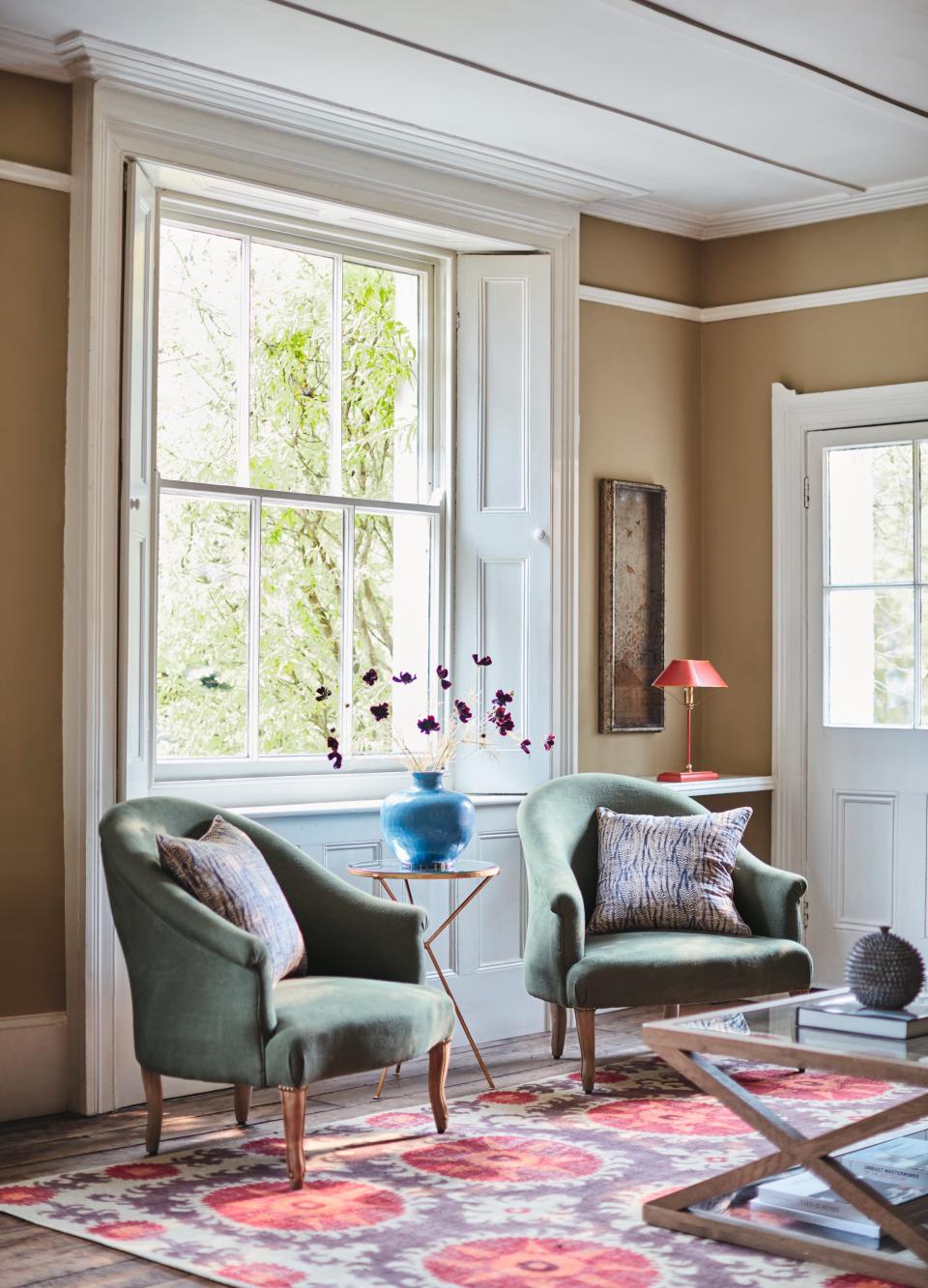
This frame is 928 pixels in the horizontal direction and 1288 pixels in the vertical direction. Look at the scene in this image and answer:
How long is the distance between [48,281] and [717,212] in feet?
9.48

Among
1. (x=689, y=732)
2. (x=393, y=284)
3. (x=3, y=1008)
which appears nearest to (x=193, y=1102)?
(x=3, y=1008)

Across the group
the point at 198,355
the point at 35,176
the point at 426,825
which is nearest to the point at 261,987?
the point at 426,825

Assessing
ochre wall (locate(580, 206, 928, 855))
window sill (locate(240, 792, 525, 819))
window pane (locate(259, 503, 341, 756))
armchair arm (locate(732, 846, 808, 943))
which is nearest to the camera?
window sill (locate(240, 792, 525, 819))

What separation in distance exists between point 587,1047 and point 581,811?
886 millimetres

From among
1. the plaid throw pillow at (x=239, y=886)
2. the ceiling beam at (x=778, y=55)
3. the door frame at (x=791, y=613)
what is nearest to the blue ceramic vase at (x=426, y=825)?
the plaid throw pillow at (x=239, y=886)

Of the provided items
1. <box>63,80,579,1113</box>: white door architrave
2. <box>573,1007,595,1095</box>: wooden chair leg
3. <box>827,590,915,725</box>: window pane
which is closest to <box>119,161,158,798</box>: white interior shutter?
<box>63,80,579,1113</box>: white door architrave

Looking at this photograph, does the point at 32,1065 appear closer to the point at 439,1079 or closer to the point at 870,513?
the point at 439,1079

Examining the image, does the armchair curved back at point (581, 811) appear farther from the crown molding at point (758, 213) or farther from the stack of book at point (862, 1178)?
the crown molding at point (758, 213)

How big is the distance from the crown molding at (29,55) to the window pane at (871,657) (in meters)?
3.41

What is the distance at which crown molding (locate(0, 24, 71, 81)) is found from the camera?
173 inches

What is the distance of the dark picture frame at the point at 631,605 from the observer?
604 centimetres

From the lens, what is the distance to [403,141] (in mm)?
5238

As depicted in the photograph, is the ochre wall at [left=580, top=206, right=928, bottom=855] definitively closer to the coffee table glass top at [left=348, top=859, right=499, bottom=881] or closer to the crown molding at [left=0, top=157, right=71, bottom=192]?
the coffee table glass top at [left=348, top=859, right=499, bottom=881]

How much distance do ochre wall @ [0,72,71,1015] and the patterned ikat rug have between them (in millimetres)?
859
